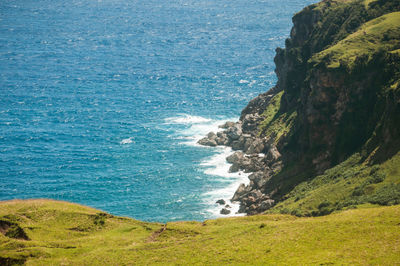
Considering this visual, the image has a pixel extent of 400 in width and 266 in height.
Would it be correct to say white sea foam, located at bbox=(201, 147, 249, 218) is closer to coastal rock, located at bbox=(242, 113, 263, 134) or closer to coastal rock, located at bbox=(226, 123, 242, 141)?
coastal rock, located at bbox=(226, 123, 242, 141)

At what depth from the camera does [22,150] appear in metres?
144

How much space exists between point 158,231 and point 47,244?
42.7 ft

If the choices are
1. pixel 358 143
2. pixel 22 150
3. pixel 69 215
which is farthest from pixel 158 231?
pixel 22 150

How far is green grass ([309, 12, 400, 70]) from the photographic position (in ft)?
314

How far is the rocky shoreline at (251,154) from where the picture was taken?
333 feet

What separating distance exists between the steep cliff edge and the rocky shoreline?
0.31 meters

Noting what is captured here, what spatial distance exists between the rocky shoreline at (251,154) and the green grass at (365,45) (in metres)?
25.7

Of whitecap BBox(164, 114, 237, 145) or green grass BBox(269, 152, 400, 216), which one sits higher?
whitecap BBox(164, 114, 237, 145)

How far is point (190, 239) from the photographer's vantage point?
5616cm

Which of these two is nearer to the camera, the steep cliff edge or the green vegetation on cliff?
the green vegetation on cliff

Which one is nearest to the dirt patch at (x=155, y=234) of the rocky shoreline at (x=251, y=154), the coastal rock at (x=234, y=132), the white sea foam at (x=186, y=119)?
the rocky shoreline at (x=251, y=154)

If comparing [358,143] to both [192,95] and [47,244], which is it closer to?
[47,244]

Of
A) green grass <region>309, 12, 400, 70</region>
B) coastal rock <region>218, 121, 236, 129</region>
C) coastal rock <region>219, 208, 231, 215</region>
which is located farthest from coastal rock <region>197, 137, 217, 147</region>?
green grass <region>309, 12, 400, 70</region>

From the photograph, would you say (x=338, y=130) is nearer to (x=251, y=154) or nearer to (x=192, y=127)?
(x=251, y=154)
